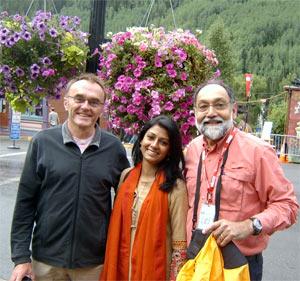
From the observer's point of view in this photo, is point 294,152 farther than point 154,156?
Yes

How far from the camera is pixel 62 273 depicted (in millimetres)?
2721

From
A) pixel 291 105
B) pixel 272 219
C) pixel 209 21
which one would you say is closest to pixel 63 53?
pixel 272 219

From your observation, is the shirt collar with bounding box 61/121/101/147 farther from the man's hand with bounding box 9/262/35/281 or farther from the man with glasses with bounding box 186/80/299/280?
the man's hand with bounding box 9/262/35/281

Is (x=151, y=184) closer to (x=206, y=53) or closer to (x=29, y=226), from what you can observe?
(x=29, y=226)

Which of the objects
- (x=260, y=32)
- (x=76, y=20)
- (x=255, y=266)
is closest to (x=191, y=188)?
(x=255, y=266)

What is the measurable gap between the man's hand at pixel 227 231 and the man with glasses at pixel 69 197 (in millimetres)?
744

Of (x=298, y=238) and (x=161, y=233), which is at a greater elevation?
(x=161, y=233)

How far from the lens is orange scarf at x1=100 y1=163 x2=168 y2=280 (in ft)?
8.41

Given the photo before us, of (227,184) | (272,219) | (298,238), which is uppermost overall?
(227,184)

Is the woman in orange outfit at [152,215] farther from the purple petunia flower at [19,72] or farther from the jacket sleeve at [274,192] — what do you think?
the purple petunia flower at [19,72]

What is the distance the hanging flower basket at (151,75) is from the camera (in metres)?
3.25

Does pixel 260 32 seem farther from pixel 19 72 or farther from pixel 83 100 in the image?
pixel 83 100

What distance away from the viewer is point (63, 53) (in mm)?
3428

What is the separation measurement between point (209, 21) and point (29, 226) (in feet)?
316
